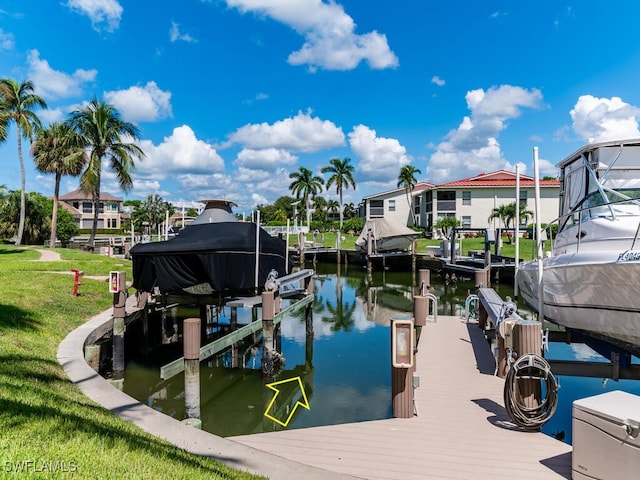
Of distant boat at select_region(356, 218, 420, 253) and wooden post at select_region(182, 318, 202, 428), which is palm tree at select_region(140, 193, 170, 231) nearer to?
distant boat at select_region(356, 218, 420, 253)

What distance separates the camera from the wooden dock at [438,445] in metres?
4.75

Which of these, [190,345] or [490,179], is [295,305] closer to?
[190,345]

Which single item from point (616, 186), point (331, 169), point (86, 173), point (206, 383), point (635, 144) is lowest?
point (206, 383)

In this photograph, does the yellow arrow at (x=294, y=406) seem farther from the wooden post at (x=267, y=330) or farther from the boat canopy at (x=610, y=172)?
the boat canopy at (x=610, y=172)

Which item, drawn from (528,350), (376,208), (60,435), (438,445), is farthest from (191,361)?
(376,208)

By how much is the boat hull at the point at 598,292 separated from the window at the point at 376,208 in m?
53.6

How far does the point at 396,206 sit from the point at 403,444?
195 ft

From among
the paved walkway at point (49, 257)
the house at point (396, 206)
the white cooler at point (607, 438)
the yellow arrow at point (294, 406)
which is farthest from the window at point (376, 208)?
the white cooler at point (607, 438)

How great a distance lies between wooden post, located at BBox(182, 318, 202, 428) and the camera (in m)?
7.09

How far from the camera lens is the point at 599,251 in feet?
27.7

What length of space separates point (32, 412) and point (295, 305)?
861 cm

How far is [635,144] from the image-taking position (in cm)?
962

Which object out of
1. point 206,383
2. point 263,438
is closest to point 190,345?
point 263,438

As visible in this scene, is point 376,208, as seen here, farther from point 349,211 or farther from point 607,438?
point 607,438
